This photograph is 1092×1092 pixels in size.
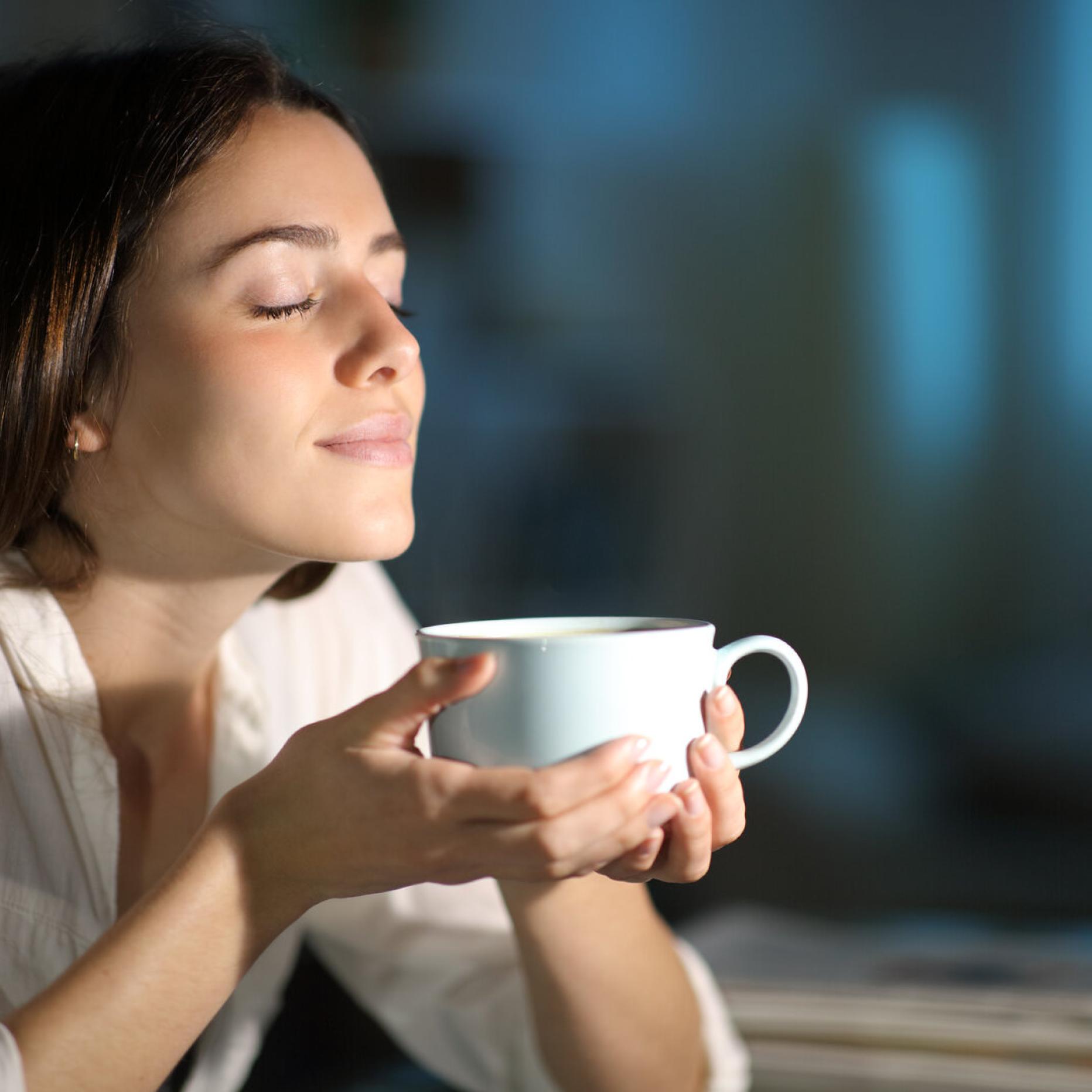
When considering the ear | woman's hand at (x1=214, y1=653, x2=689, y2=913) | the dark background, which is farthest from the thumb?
the dark background

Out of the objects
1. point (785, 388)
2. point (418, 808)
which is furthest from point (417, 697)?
point (785, 388)

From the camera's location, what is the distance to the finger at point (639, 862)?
0.51 metres

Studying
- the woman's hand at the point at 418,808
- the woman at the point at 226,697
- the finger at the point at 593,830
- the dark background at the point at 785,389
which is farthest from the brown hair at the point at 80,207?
the dark background at the point at 785,389

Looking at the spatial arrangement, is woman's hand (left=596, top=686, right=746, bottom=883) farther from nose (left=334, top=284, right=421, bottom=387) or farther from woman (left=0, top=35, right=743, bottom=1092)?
nose (left=334, top=284, right=421, bottom=387)

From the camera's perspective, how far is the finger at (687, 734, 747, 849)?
511 mm

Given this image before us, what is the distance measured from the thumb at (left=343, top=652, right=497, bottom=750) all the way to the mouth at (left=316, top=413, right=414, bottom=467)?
21 centimetres

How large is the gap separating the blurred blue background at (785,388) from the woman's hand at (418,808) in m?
1.00

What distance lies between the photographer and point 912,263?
1.51 meters

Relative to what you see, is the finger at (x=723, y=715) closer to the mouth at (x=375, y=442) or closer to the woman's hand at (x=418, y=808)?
the woman's hand at (x=418, y=808)

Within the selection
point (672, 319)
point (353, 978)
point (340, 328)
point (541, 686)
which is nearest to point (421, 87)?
point (672, 319)

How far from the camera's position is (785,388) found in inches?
62.0

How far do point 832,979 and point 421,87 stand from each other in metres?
1.17

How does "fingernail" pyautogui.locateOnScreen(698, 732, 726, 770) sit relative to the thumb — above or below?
below

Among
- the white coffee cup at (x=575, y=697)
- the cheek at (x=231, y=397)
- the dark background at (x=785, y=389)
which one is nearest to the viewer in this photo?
the white coffee cup at (x=575, y=697)
